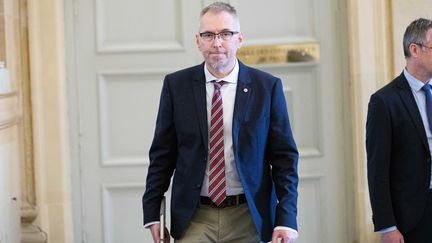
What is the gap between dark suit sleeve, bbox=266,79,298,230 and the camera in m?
3.23

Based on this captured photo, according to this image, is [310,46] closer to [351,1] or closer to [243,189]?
[351,1]

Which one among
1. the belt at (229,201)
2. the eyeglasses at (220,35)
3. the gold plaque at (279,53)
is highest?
the gold plaque at (279,53)

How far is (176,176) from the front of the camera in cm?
331

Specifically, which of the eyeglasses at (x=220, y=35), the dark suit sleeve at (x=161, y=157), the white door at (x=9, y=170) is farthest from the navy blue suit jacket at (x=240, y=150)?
the white door at (x=9, y=170)

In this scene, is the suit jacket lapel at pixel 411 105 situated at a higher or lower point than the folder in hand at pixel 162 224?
higher

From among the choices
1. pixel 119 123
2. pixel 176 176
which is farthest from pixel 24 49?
pixel 176 176

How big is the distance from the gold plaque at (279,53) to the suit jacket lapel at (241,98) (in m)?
1.76

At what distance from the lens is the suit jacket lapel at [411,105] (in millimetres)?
3354

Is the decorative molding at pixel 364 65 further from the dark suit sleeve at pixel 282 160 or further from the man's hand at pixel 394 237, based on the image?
the dark suit sleeve at pixel 282 160

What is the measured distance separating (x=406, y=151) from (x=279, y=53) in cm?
183

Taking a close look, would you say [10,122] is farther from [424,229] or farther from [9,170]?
[424,229]

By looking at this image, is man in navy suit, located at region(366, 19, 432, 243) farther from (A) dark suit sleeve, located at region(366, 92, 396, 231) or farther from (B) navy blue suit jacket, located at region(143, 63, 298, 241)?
(B) navy blue suit jacket, located at region(143, 63, 298, 241)

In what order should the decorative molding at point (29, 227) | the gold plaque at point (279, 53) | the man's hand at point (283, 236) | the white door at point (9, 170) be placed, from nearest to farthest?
1. the man's hand at point (283, 236)
2. the white door at point (9, 170)
3. the decorative molding at point (29, 227)
4. the gold plaque at point (279, 53)

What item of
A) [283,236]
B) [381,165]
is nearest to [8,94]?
[283,236]
